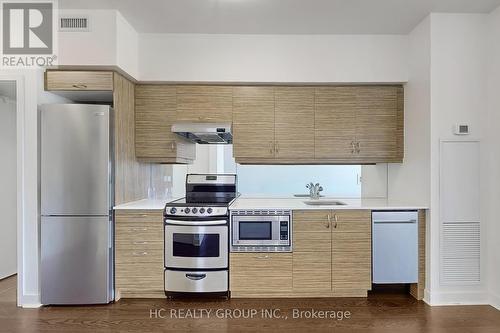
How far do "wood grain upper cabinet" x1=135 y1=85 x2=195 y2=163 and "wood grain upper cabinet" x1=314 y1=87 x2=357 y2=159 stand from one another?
161cm

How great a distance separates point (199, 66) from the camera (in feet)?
11.3

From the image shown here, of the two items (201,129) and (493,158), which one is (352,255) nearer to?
(493,158)

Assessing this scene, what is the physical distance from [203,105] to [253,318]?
2.21 m

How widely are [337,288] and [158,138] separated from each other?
2443 millimetres

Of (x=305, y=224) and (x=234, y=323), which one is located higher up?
(x=305, y=224)

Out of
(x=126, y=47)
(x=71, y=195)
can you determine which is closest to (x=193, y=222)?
(x=71, y=195)

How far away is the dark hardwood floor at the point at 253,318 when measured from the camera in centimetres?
260

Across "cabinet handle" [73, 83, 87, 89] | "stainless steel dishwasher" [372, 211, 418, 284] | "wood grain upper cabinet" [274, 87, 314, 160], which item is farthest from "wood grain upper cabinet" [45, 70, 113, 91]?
"stainless steel dishwasher" [372, 211, 418, 284]

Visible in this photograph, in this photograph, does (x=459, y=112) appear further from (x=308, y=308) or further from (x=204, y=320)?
(x=204, y=320)

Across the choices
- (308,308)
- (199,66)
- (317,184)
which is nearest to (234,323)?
(308,308)

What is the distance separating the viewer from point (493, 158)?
2.99 meters

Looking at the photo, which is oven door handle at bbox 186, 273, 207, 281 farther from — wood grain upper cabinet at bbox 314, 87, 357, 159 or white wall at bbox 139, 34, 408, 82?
white wall at bbox 139, 34, 408, 82

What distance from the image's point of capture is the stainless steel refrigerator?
2947 mm
